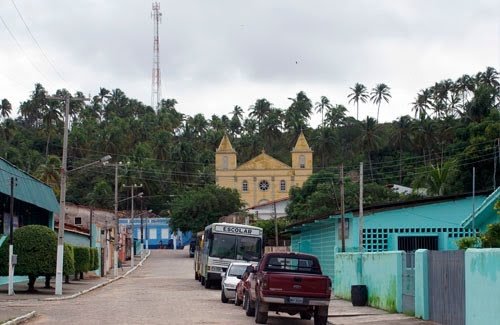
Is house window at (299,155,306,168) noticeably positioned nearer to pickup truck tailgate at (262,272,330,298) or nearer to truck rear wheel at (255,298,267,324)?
truck rear wheel at (255,298,267,324)

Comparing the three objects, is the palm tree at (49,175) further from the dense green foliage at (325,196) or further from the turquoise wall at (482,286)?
the turquoise wall at (482,286)

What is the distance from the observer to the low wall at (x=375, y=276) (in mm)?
25031

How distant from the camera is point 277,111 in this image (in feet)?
462

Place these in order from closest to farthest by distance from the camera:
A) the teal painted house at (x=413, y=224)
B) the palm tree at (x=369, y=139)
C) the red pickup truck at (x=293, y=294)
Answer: the red pickup truck at (x=293, y=294) → the teal painted house at (x=413, y=224) → the palm tree at (x=369, y=139)

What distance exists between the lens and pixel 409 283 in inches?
943

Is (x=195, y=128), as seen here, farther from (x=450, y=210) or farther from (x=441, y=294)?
(x=441, y=294)

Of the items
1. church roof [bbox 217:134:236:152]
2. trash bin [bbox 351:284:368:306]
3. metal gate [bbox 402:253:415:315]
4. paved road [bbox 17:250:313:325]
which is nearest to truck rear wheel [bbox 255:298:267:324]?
paved road [bbox 17:250:313:325]

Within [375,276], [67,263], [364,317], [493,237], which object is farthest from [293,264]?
[67,263]

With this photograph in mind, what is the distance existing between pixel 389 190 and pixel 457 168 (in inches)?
750

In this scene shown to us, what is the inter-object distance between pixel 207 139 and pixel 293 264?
4508 inches

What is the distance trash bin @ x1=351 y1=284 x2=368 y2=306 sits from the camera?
94.7 feet

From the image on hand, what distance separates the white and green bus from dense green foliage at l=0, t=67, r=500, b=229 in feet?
124

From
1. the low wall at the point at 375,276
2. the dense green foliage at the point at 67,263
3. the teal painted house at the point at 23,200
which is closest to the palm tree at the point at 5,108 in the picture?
the teal painted house at the point at 23,200

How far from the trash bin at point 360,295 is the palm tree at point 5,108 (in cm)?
11331
